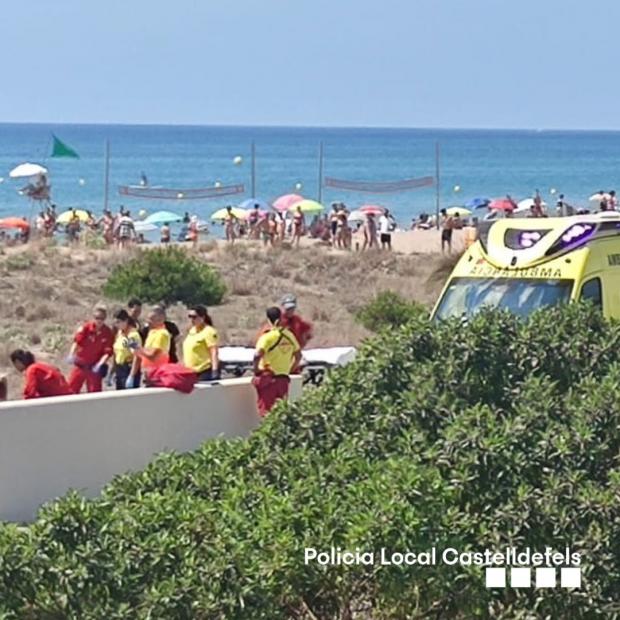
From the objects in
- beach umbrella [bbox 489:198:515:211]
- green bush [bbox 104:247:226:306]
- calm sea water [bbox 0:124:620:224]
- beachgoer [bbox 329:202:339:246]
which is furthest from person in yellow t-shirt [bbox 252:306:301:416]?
calm sea water [bbox 0:124:620:224]

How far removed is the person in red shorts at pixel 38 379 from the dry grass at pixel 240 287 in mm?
5044

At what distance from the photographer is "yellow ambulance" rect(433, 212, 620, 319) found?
40.2 ft

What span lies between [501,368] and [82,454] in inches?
207

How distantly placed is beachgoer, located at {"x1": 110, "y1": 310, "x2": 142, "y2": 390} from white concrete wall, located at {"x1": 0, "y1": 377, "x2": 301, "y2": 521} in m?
2.15

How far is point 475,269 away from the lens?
42.2 feet

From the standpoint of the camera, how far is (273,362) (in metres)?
12.4

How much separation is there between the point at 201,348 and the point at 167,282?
13.1 metres

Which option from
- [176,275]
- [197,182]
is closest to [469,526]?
[176,275]

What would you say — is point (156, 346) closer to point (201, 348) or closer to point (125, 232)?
point (201, 348)

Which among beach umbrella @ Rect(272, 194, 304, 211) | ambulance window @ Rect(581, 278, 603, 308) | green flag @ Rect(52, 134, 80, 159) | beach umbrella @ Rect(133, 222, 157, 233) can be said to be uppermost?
green flag @ Rect(52, 134, 80, 159)

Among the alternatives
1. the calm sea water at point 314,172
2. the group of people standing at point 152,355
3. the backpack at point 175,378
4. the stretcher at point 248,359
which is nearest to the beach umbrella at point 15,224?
the calm sea water at point 314,172

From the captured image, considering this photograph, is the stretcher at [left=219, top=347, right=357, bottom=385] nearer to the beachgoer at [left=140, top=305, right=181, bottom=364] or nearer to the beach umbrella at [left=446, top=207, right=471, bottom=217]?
the beachgoer at [left=140, top=305, right=181, bottom=364]

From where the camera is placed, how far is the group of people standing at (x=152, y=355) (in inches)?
472

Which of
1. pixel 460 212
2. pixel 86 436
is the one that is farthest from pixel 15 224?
pixel 86 436
